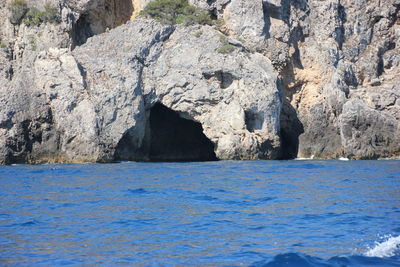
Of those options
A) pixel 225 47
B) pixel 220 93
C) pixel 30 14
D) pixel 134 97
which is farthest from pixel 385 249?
pixel 30 14

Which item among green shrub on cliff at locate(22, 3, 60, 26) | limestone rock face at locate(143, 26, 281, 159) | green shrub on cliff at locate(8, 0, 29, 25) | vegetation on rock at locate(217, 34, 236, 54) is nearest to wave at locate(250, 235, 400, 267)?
limestone rock face at locate(143, 26, 281, 159)

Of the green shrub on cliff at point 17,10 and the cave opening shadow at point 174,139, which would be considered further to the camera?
the cave opening shadow at point 174,139

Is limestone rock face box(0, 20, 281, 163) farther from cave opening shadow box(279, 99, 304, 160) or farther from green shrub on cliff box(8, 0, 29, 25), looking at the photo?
green shrub on cliff box(8, 0, 29, 25)

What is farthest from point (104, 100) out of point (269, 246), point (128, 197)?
point (269, 246)

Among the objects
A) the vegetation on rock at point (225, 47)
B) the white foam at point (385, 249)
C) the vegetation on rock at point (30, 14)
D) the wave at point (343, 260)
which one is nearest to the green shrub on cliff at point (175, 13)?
the vegetation on rock at point (225, 47)

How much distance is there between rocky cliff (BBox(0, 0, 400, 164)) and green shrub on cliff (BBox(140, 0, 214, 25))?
80 centimetres

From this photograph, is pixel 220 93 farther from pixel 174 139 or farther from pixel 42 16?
pixel 42 16

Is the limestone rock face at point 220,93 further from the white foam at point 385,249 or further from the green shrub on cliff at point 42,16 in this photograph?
the white foam at point 385,249

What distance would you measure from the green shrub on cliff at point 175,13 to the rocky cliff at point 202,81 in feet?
2.62

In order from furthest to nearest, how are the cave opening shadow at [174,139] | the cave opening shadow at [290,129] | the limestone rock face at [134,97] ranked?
the cave opening shadow at [174,139]
the cave opening shadow at [290,129]
the limestone rock face at [134,97]

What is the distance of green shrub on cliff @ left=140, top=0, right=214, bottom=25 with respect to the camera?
35719 millimetres

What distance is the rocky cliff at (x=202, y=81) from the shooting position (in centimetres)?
3075

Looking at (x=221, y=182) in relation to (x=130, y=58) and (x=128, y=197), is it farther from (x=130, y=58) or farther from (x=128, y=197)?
(x=130, y=58)

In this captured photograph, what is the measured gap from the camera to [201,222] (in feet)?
36.2
